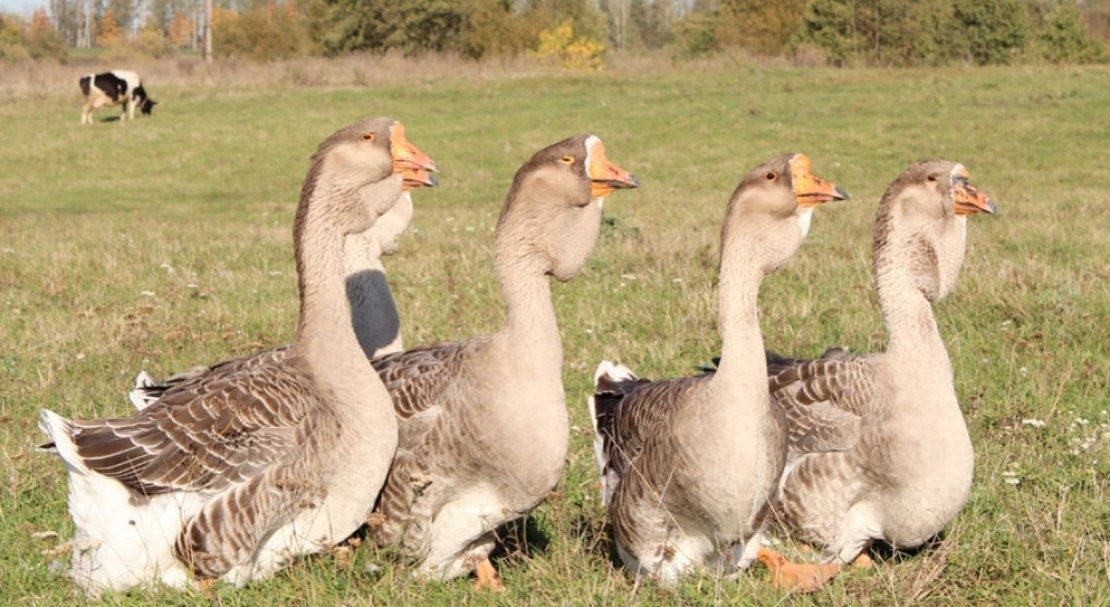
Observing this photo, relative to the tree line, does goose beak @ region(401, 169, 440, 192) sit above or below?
below

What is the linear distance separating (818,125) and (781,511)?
2489cm

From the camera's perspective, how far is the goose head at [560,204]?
4688mm

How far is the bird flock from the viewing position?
4.57 metres

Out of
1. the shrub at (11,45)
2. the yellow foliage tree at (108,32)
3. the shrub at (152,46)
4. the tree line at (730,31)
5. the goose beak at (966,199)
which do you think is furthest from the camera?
the yellow foliage tree at (108,32)

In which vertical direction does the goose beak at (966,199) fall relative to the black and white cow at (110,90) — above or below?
above

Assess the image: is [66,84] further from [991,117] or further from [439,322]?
[439,322]

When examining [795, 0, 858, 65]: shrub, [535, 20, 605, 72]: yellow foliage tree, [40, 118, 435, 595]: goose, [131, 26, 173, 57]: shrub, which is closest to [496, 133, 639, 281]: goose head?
[40, 118, 435, 595]: goose

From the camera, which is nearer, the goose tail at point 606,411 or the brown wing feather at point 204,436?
the brown wing feather at point 204,436

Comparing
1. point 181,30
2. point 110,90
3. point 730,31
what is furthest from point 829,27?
point 181,30

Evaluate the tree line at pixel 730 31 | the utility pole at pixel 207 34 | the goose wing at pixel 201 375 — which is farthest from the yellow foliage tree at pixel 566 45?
the goose wing at pixel 201 375

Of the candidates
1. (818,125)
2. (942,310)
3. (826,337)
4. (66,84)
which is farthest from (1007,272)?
(66,84)

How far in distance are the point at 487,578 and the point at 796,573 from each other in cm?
125

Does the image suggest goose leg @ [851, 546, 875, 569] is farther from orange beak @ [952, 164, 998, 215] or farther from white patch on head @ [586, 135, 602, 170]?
white patch on head @ [586, 135, 602, 170]

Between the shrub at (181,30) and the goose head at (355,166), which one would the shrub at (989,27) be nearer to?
the goose head at (355,166)
